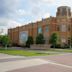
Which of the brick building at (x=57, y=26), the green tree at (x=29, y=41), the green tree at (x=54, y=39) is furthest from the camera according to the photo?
the green tree at (x=29, y=41)

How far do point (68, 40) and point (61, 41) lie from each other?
7.01 ft

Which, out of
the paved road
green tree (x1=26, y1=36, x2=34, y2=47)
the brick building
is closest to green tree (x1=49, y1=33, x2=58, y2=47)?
the brick building

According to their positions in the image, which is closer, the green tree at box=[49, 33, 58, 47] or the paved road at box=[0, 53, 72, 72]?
the paved road at box=[0, 53, 72, 72]

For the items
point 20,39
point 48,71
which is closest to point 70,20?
point 20,39

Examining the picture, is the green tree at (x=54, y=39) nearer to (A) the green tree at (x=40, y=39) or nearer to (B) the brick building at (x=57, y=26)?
(B) the brick building at (x=57, y=26)

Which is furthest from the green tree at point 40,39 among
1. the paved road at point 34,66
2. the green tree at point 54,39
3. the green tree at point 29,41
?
the paved road at point 34,66

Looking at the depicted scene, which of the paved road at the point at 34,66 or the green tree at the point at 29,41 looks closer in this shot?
the paved road at the point at 34,66

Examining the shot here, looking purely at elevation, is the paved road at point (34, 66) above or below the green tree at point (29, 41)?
below

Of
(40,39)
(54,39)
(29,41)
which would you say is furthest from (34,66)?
(29,41)

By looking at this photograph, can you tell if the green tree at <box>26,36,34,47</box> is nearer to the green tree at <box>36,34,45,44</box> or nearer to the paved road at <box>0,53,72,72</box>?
the green tree at <box>36,34,45,44</box>

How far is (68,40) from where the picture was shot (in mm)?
61188

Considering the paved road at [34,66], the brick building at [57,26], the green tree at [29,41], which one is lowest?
the paved road at [34,66]

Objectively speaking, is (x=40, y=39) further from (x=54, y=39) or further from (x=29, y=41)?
(x=29, y=41)

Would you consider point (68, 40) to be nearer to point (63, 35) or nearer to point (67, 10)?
point (63, 35)
